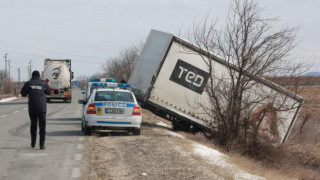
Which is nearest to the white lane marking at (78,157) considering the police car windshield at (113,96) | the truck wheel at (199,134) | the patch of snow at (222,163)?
the patch of snow at (222,163)

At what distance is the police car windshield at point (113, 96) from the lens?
16.0 m

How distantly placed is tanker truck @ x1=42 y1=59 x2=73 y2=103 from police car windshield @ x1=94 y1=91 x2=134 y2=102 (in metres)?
26.0

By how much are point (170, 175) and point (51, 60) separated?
34.8m

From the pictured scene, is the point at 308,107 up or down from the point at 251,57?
down

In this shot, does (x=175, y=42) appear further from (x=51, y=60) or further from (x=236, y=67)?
(x=51, y=60)

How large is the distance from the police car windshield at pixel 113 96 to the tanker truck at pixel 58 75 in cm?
2596

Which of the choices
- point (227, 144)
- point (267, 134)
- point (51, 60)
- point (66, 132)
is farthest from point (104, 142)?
point (51, 60)

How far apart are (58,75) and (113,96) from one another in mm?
26307

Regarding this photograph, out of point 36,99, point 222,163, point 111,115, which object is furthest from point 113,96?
point 222,163

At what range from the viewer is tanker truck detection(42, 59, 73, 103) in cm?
4159

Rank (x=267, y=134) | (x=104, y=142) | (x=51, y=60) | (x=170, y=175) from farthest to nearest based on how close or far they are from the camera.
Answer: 1. (x=51, y=60)
2. (x=267, y=134)
3. (x=104, y=142)
4. (x=170, y=175)

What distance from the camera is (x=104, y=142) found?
1400cm

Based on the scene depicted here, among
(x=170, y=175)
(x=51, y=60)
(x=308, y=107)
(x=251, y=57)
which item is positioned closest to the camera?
(x=170, y=175)

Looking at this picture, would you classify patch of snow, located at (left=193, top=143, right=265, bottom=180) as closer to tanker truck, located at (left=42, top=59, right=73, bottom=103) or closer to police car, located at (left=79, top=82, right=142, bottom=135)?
police car, located at (left=79, top=82, right=142, bottom=135)
